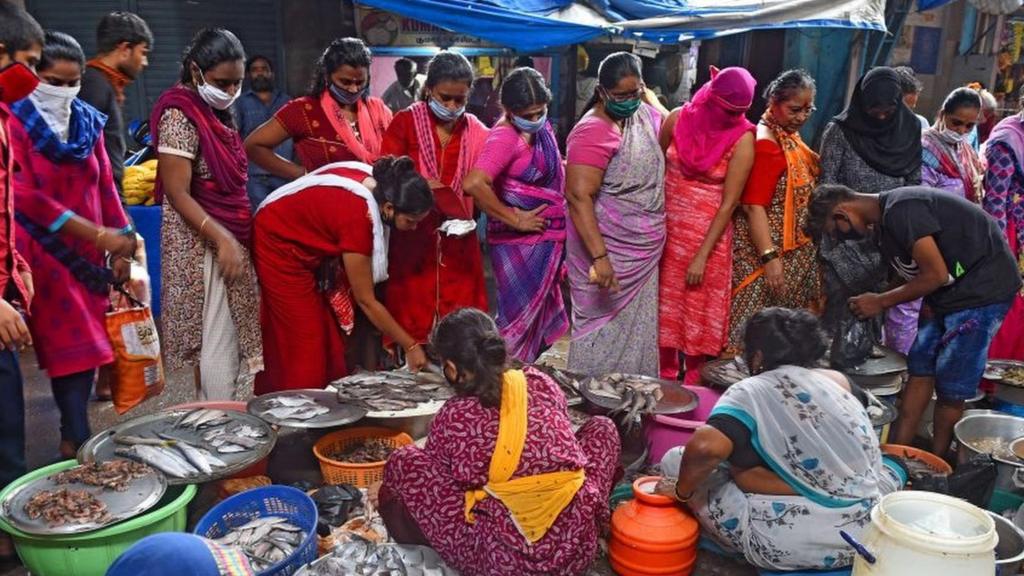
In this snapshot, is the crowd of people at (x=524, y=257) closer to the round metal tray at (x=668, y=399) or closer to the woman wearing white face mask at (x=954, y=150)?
the woman wearing white face mask at (x=954, y=150)

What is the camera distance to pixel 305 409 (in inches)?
144

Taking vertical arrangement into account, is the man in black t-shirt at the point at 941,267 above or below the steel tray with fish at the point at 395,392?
above

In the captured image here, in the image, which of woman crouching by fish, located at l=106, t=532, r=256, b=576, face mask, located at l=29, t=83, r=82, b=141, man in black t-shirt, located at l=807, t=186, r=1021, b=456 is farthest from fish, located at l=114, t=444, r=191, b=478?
man in black t-shirt, located at l=807, t=186, r=1021, b=456

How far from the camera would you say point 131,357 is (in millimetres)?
3719

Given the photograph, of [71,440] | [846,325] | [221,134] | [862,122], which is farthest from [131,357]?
[862,122]

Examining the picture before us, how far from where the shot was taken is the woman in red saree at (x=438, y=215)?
4324 millimetres

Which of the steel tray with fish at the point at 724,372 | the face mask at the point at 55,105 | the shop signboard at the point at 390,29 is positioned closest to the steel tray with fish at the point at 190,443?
the face mask at the point at 55,105

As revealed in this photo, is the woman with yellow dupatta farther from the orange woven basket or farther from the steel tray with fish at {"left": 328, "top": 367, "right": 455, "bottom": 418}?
the orange woven basket

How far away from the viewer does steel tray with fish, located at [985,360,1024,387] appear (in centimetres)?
443

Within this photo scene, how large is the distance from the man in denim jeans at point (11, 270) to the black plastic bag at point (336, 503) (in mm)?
1189

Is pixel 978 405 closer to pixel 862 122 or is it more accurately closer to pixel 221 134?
pixel 862 122

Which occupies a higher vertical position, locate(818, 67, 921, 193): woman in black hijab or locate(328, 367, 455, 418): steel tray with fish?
locate(818, 67, 921, 193): woman in black hijab

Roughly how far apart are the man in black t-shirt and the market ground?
4.92ft

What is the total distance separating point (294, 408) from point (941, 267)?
9.82 feet
